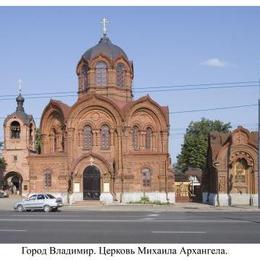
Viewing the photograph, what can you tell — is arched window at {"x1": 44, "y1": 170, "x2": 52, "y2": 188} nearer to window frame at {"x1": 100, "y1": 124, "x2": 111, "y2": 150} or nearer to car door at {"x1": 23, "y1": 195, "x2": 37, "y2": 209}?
window frame at {"x1": 100, "y1": 124, "x2": 111, "y2": 150}

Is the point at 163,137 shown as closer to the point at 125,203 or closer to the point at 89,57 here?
the point at 125,203

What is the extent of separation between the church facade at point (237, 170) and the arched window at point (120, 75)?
12458 millimetres

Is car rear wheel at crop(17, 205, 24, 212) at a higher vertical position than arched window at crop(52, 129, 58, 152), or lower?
lower

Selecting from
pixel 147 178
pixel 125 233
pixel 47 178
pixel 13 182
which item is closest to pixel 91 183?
pixel 47 178

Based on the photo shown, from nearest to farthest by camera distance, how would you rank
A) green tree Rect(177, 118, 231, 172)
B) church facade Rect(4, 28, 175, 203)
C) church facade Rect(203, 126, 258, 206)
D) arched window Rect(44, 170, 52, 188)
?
church facade Rect(203, 126, 258, 206) < church facade Rect(4, 28, 175, 203) < arched window Rect(44, 170, 52, 188) < green tree Rect(177, 118, 231, 172)

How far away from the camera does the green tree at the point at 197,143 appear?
8212 centimetres

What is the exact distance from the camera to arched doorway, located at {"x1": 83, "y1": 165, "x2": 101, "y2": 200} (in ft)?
171

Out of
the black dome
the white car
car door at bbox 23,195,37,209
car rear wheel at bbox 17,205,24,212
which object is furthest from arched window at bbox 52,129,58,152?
car rear wheel at bbox 17,205,24,212

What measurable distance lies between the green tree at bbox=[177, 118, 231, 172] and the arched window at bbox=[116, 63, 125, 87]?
2537cm

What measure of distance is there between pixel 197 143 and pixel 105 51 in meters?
30.4

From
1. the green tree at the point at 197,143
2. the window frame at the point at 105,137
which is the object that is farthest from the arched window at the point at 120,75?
the green tree at the point at 197,143

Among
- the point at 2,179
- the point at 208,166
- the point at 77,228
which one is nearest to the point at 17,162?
the point at 2,179

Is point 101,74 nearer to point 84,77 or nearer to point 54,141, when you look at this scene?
point 84,77

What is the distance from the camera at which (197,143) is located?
82.2 meters
